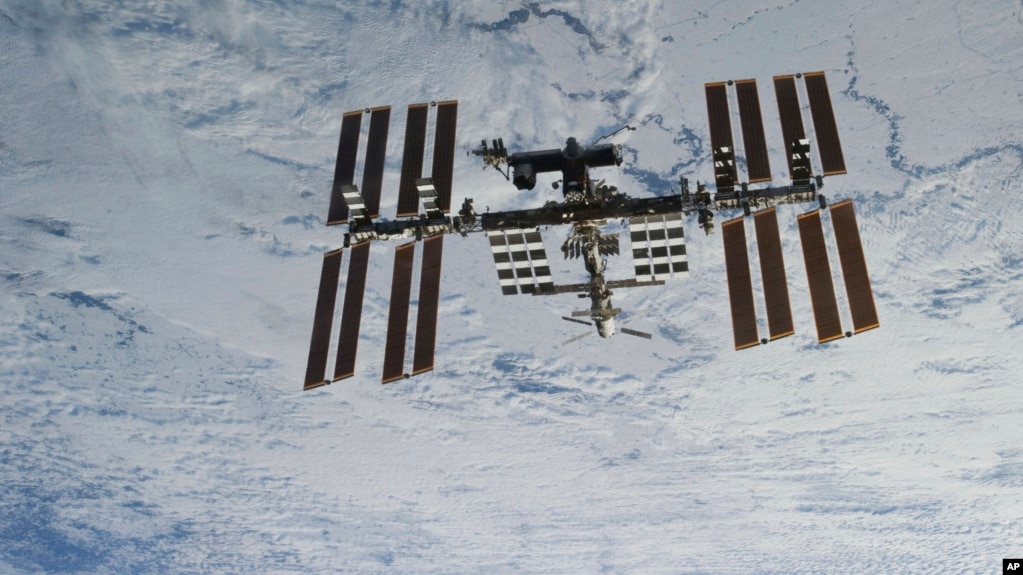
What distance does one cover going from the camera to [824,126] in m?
16.0

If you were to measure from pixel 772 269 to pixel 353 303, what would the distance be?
981cm

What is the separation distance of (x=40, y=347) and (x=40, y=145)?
469 inches

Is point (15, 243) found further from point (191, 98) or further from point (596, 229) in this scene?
point (596, 229)

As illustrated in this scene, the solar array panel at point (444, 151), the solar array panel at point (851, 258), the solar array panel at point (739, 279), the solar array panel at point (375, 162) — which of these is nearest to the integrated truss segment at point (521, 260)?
the solar array panel at point (444, 151)

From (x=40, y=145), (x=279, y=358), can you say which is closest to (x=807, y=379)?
(x=279, y=358)

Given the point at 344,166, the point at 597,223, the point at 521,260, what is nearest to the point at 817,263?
the point at 597,223

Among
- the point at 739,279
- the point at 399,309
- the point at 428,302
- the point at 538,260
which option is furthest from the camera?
the point at 399,309

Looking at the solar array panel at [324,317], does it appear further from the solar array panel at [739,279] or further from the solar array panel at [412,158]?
the solar array panel at [739,279]

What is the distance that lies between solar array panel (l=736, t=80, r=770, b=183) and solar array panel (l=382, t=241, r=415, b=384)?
8.02m

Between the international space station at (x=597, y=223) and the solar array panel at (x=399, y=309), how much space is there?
0.03m

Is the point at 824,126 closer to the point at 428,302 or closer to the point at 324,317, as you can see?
the point at 428,302

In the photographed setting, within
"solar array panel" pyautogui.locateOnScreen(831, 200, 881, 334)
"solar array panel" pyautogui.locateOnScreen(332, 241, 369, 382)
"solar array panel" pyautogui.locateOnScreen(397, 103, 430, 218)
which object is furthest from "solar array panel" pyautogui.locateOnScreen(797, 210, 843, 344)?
"solar array panel" pyautogui.locateOnScreen(332, 241, 369, 382)

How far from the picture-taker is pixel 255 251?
3069 centimetres

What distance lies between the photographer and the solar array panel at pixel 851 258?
605 inches
